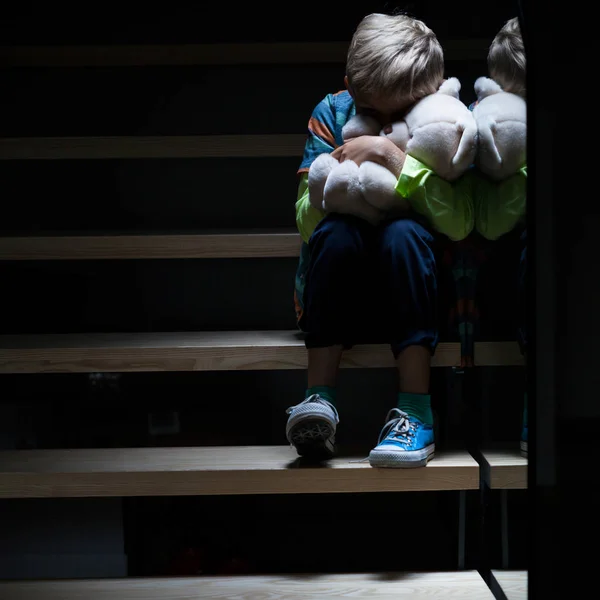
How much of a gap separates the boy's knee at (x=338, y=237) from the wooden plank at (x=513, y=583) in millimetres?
512

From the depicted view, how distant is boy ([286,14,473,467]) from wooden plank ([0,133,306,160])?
0.36 metres

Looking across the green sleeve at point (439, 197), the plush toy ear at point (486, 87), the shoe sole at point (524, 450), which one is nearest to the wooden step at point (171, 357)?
the green sleeve at point (439, 197)

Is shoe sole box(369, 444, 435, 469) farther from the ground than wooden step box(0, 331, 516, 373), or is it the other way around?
wooden step box(0, 331, 516, 373)

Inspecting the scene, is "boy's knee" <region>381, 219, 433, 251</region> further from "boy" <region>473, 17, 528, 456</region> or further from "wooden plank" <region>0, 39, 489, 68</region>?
"wooden plank" <region>0, 39, 489, 68</region>

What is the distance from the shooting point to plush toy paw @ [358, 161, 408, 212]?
1.24 meters

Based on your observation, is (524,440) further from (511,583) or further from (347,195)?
(347,195)

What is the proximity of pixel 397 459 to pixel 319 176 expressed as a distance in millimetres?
453

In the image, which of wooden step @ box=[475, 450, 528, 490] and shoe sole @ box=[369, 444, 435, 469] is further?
shoe sole @ box=[369, 444, 435, 469]

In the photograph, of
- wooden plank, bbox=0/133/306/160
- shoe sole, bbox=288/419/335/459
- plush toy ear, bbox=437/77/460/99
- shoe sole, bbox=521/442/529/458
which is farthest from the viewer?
wooden plank, bbox=0/133/306/160

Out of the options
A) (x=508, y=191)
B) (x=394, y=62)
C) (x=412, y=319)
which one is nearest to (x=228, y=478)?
(x=412, y=319)

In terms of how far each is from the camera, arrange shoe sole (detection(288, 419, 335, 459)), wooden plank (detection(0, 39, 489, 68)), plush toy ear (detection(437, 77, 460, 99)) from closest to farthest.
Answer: shoe sole (detection(288, 419, 335, 459)) → plush toy ear (detection(437, 77, 460, 99)) → wooden plank (detection(0, 39, 489, 68))

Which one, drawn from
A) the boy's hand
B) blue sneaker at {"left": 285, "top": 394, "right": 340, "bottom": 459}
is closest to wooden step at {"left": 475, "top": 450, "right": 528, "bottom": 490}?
blue sneaker at {"left": 285, "top": 394, "right": 340, "bottom": 459}

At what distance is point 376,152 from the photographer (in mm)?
1262

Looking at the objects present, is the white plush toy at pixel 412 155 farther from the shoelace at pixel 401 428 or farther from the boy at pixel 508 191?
the shoelace at pixel 401 428
